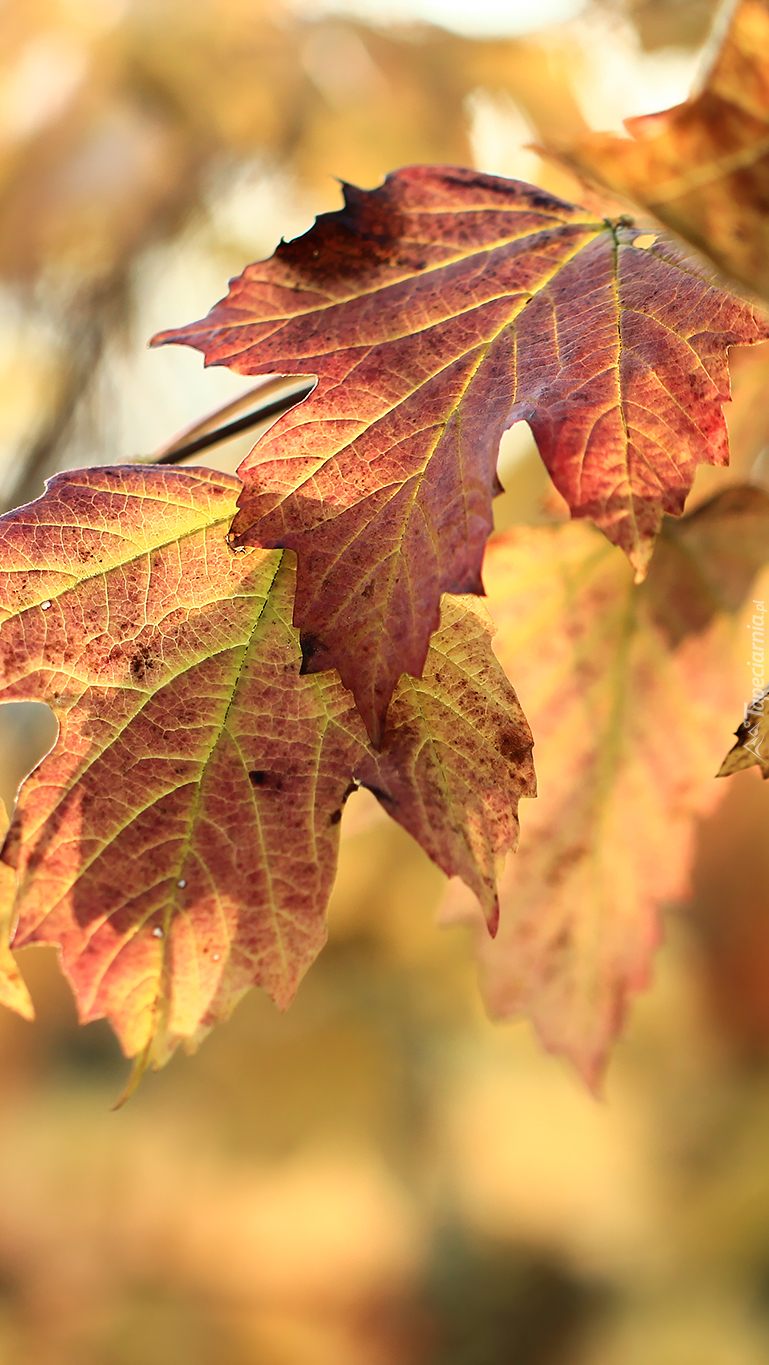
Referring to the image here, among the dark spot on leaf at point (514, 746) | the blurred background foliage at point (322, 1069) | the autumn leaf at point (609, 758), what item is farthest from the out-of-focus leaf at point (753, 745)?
the blurred background foliage at point (322, 1069)

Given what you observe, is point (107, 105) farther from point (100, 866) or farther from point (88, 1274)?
point (88, 1274)

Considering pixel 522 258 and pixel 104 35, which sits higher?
pixel 104 35

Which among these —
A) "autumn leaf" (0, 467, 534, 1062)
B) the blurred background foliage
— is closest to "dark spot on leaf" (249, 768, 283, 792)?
"autumn leaf" (0, 467, 534, 1062)

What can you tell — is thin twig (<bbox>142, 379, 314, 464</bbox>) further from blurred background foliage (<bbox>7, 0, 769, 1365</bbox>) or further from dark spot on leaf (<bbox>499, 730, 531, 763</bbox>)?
blurred background foliage (<bbox>7, 0, 769, 1365</bbox>)

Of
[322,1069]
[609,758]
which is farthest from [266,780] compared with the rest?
[322,1069]

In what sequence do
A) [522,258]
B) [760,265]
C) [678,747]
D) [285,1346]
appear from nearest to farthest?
[760,265] → [522,258] → [678,747] → [285,1346]

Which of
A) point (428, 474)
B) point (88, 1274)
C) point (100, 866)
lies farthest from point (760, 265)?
point (88, 1274)
